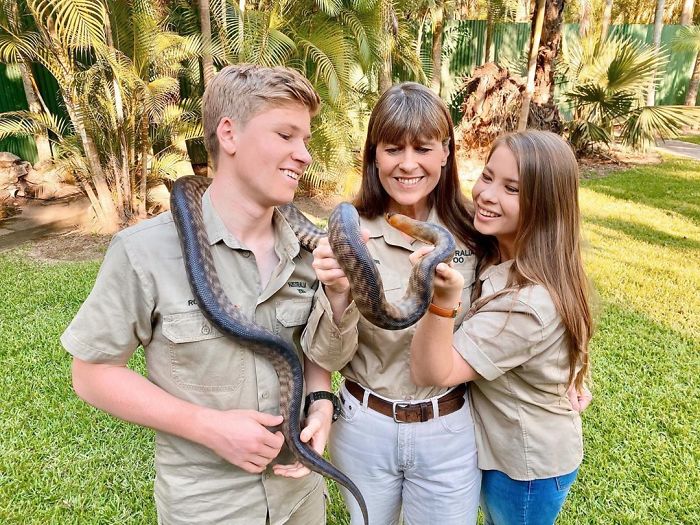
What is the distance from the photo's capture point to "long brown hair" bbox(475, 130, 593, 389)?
7.39ft

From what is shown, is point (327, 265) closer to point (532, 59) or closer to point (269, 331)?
point (269, 331)

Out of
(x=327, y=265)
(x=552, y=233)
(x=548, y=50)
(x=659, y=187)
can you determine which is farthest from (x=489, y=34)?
(x=327, y=265)

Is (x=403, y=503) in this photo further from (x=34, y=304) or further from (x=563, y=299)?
(x=34, y=304)

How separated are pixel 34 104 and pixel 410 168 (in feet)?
36.8

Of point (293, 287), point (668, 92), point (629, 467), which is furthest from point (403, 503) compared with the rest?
point (668, 92)

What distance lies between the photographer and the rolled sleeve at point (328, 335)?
2.02 meters

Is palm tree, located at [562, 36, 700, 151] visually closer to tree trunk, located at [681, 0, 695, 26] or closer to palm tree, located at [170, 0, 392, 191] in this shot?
palm tree, located at [170, 0, 392, 191]

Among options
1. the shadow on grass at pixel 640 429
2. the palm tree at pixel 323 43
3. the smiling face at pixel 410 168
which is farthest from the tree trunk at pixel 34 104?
the shadow on grass at pixel 640 429

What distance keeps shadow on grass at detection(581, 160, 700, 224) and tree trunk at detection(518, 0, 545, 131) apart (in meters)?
2.42

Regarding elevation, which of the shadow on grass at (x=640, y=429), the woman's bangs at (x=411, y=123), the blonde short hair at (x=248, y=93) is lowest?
the shadow on grass at (x=640, y=429)

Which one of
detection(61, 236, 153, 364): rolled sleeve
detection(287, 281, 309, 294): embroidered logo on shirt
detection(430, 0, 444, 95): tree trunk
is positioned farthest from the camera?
detection(430, 0, 444, 95): tree trunk

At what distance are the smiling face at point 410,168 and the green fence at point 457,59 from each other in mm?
12057

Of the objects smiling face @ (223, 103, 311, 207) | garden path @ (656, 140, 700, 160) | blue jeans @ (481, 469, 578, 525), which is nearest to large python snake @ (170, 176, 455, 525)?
smiling face @ (223, 103, 311, 207)

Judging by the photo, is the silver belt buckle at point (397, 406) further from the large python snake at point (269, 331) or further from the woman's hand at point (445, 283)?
the woman's hand at point (445, 283)
